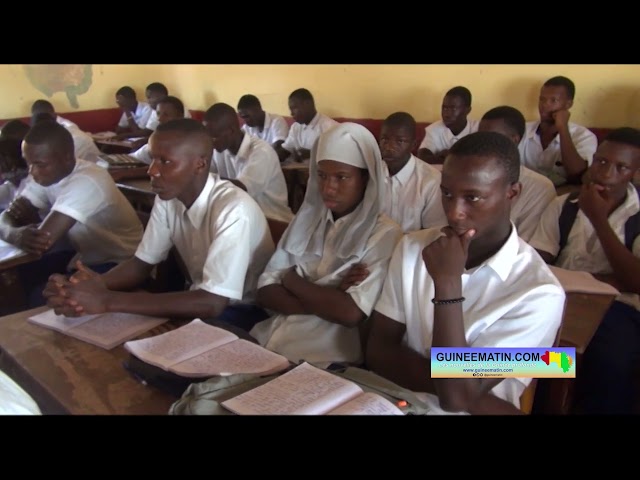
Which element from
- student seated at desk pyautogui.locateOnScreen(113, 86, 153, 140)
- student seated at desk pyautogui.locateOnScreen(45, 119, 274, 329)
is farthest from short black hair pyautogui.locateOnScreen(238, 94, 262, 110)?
student seated at desk pyautogui.locateOnScreen(45, 119, 274, 329)

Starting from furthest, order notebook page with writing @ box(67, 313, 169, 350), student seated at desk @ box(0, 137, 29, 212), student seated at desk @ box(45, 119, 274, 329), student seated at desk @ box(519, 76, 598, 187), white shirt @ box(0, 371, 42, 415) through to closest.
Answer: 1. student seated at desk @ box(519, 76, 598, 187)
2. student seated at desk @ box(0, 137, 29, 212)
3. student seated at desk @ box(45, 119, 274, 329)
4. notebook page with writing @ box(67, 313, 169, 350)
5. white shirt @ box(0, 371, 42, 415)

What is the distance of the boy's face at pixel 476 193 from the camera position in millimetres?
1242

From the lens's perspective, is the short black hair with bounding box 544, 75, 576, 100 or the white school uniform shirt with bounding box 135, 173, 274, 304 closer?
the white school uniform shirt with bounding box 135, 173, 274, 304

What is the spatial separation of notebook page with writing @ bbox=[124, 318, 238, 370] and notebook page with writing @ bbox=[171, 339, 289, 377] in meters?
0.03

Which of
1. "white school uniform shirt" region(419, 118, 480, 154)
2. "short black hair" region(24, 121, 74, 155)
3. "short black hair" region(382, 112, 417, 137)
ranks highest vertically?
"white school uniform shirt" region(419, 118, 480, 154)

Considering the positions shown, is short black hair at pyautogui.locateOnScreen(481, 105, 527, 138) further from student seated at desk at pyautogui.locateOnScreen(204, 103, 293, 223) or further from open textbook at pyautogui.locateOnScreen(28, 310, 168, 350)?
open textbook at pyautogui.locateOnScreen(28, 310, 168, 350)

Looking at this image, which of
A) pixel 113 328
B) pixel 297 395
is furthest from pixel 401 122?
pixel 297 395

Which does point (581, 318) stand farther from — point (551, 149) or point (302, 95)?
point (302, 95)

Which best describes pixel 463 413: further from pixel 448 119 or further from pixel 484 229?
pixel 448 119

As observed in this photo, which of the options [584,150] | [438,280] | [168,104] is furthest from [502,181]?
[168,104]

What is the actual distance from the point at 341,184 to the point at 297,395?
806 mm

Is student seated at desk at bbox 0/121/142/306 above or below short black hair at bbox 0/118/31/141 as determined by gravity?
below

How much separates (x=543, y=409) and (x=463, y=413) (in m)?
0.73

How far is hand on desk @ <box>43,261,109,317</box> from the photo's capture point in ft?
4.77
